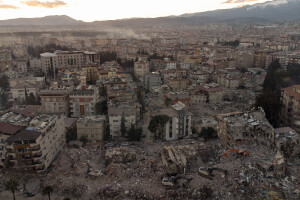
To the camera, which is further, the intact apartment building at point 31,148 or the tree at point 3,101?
the tree at point 3,101

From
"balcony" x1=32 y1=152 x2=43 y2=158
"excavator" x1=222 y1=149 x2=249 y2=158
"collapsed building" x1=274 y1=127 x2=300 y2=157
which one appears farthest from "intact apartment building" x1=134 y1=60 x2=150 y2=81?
"balcony" x1=32 y1=152 x2=43 y2=158

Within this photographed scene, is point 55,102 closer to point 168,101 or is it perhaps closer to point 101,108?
point 101,108

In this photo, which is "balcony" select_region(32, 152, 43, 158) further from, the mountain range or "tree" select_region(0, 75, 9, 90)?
the mountain range

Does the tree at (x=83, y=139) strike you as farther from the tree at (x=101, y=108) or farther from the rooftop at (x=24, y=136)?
the rooftop at (x=24, y=136)

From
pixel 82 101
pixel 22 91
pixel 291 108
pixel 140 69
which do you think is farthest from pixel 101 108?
pixel 140 69

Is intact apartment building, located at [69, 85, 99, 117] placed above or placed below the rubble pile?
above

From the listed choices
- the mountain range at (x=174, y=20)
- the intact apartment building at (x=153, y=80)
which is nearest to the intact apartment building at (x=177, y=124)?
the intact apartment building at (x=153, y=80)
